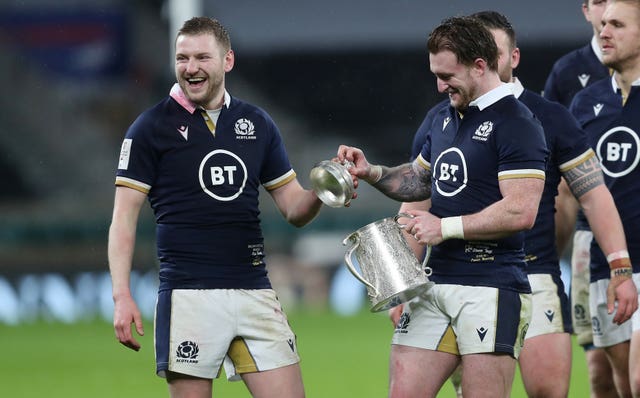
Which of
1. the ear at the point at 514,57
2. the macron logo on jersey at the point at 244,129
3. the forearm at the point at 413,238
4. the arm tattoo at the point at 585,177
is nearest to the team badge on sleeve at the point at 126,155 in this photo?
the macron logo on jersey at the point at 244,129

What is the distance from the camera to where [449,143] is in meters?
5.45

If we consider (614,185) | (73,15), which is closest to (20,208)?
(73,15)

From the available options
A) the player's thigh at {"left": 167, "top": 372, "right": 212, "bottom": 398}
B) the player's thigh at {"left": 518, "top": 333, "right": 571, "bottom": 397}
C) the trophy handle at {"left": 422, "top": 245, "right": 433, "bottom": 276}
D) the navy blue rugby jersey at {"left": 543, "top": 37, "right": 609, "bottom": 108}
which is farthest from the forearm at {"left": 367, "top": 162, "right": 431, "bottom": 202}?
the navy blue rugby jersey at {"left": 543, "top": 37, "right": 609, "bottom": 108}

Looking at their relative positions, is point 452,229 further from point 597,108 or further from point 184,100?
point 597,108

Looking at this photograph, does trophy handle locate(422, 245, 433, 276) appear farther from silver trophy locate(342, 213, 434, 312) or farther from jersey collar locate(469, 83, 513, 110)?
jersey collar locate(469, 83, 513, 110)

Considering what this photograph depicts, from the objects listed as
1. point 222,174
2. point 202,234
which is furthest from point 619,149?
point 202,234

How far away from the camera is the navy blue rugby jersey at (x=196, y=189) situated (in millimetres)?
5559

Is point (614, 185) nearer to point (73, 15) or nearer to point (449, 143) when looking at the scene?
point (449, 143)

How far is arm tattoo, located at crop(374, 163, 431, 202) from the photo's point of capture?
5781mm

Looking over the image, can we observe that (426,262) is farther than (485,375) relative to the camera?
Yes

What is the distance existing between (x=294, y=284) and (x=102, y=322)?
9.25 feet

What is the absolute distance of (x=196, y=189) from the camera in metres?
5.56

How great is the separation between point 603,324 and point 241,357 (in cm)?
216

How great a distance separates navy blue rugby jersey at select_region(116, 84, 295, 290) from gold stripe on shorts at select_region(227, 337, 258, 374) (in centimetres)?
25
